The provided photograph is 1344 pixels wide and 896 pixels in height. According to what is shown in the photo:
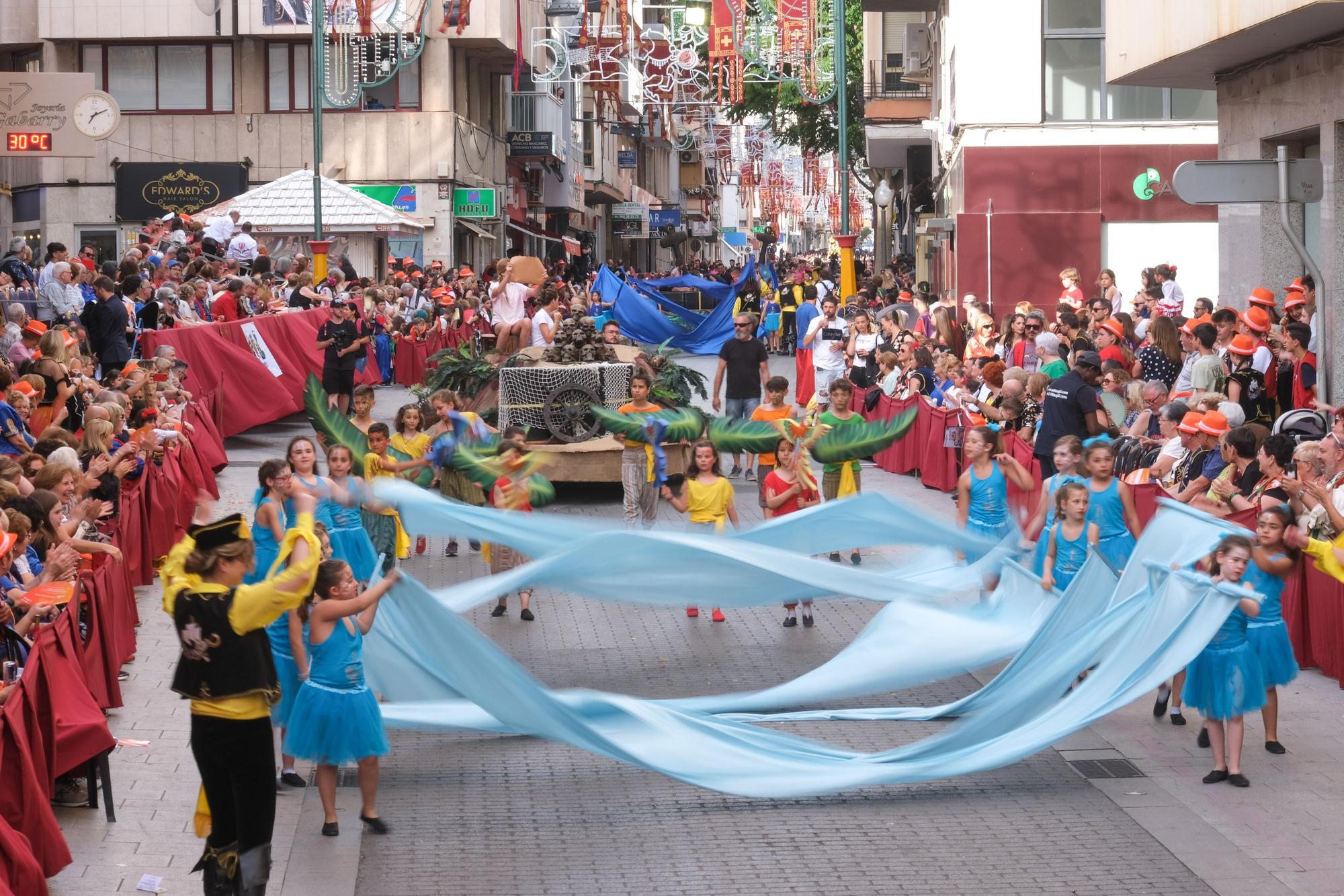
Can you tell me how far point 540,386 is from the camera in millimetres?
18250

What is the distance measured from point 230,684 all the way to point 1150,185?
23.0 meters

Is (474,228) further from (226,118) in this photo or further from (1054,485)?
(1054,485)

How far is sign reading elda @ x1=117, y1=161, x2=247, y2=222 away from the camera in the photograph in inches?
1681

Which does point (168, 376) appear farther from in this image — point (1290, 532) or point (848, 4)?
point (848, 4)

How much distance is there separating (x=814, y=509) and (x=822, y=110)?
46.5 m

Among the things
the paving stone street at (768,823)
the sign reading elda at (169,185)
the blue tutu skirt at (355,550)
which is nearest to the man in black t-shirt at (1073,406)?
the paving stone street at (768,823)

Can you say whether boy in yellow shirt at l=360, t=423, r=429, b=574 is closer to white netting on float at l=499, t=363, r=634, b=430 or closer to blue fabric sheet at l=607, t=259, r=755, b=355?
white netting on float at l=499, t=363, r=634, b=430

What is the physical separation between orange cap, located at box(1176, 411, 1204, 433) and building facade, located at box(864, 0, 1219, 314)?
1597 centimetres

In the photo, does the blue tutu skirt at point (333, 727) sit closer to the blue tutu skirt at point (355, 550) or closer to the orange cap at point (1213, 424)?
the blue tutu skirt at point (355, 550)

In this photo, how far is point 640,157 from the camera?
92.6m

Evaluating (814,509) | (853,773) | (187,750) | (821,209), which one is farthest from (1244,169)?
(821,209)

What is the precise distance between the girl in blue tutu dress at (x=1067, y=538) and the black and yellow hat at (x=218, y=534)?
529 centimetres

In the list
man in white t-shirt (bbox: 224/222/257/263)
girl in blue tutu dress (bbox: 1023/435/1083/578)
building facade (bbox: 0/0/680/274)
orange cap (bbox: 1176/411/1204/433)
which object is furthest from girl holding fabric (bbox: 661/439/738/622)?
building facade (bbox: 0/0/680/274)

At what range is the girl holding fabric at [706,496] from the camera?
1252 cm
